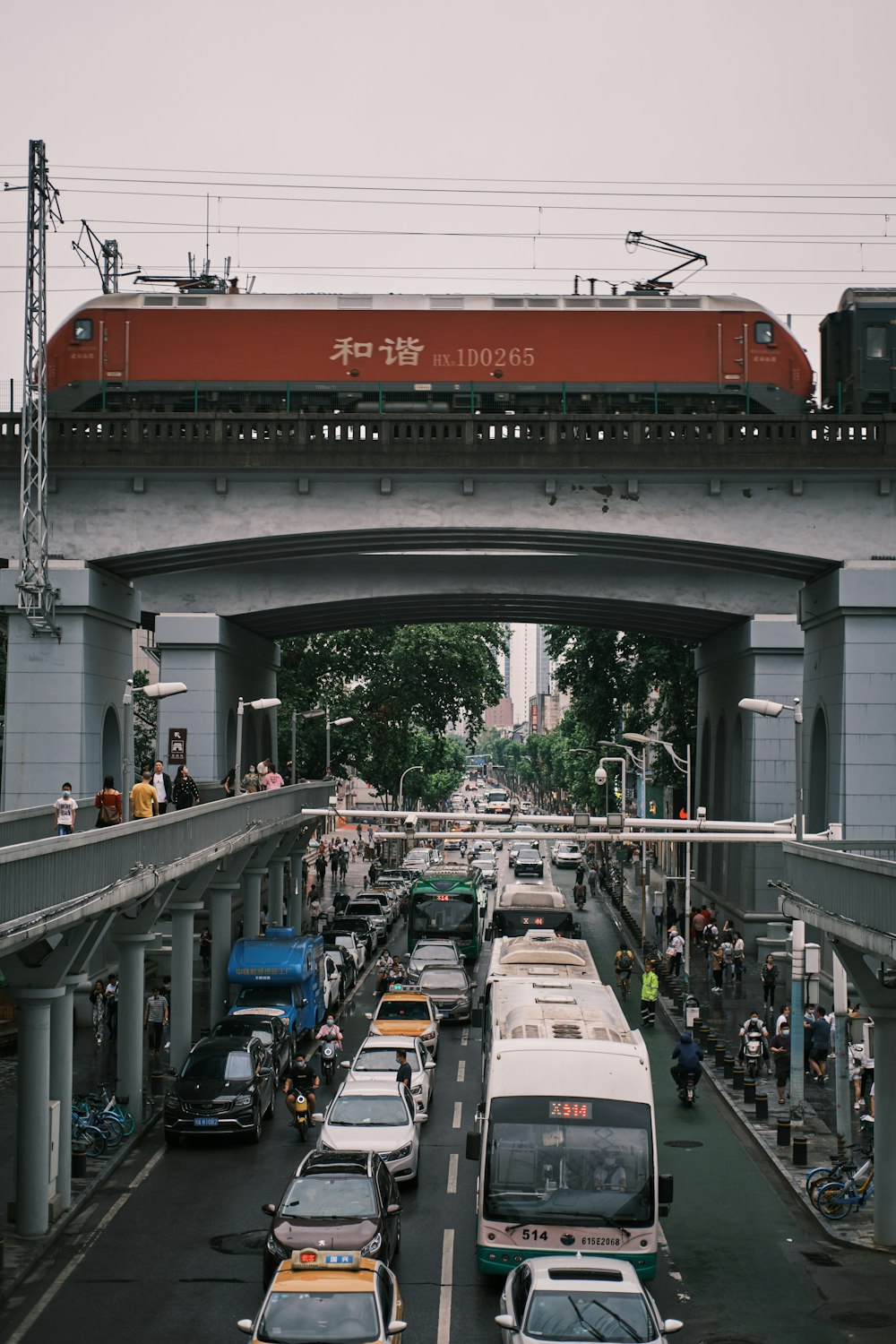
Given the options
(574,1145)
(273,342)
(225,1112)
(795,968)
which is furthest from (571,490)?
(574,1145)

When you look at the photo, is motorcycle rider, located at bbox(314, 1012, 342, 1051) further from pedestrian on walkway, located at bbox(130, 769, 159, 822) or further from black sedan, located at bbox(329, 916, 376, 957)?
black sedan, located at bbox(329, 916, 376, 957)

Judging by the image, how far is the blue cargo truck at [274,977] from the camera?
3541 cm

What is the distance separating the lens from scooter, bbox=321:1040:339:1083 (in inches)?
1253

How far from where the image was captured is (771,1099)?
31.0 m

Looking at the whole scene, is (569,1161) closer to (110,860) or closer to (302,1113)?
(110,860)

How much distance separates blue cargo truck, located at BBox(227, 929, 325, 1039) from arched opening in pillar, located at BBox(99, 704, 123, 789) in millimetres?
5130

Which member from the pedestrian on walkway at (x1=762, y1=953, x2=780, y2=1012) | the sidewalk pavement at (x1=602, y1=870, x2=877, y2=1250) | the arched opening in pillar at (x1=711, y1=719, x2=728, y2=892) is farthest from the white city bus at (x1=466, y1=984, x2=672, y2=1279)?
the arched opening in pillar at (x1=711, y1=719, x2=728, y2=892)

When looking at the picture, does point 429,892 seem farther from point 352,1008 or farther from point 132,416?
point 132,416

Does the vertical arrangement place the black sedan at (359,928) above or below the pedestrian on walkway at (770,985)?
below

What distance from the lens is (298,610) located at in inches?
1957

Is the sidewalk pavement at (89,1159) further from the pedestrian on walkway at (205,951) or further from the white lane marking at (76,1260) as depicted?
the pedestrian on walkway at (205,951)

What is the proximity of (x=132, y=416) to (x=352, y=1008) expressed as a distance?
728 inches

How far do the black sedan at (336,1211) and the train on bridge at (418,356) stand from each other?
22861 millimetres

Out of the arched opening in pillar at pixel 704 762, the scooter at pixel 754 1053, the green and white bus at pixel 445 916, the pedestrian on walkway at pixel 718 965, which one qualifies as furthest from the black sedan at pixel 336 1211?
the arched opening in pillar at pixel 704 762
